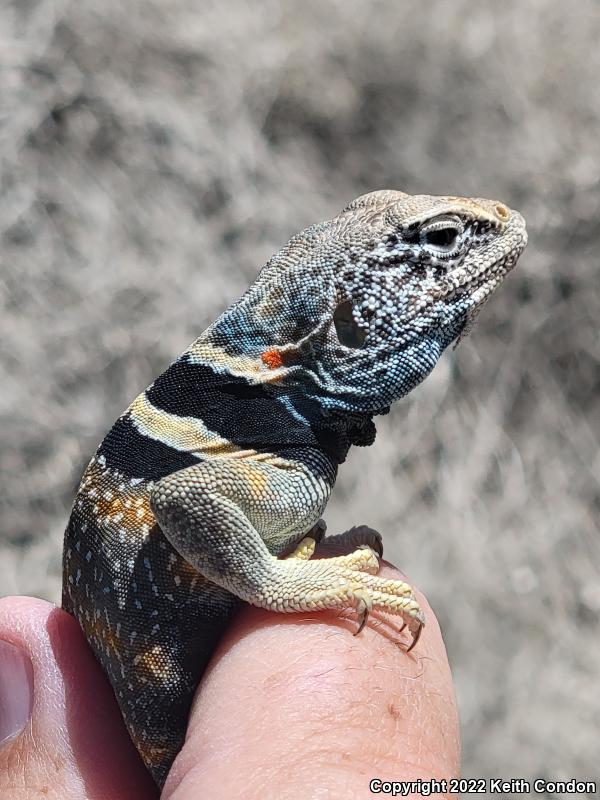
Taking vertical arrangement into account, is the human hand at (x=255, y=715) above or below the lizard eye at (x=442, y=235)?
below

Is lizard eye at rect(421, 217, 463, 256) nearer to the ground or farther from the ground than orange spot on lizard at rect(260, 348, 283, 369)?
farther from the ground

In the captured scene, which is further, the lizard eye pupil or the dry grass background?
the dry grass background

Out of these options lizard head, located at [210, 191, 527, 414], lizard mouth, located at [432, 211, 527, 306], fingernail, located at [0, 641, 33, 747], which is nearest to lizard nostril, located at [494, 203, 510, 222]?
lizard mouth, located at [432, 211, 527, 306]

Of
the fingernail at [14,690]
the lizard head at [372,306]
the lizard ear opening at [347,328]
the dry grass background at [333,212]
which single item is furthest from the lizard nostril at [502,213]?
the dry grass background at [333,212]

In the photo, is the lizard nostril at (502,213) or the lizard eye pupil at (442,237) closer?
the lizard eye pupil at (442,237)

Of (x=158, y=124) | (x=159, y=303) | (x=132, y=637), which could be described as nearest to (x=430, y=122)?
(x=158, y=124)

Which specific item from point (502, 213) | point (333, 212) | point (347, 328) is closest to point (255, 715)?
point (347, 328)

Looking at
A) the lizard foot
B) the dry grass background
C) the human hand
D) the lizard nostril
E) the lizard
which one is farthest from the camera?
the dry grass background

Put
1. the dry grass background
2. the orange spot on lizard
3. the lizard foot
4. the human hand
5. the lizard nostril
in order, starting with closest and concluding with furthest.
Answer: the human hand, the lizard foot, the orange spot on lizard, the lizard nostril, the dry grass background

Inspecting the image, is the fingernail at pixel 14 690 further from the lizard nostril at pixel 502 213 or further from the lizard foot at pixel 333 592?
the lizard nostril at pixel 502 213

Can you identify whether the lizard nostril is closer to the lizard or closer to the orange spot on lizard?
the lizard
